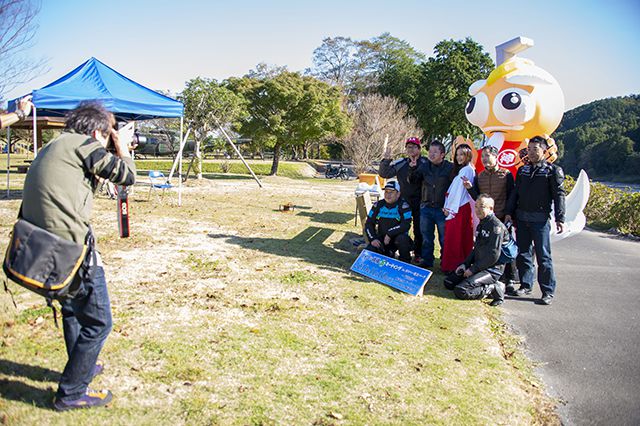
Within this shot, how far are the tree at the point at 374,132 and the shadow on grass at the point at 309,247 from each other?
1854 centimetres

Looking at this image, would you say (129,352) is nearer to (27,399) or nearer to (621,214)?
(27,399)

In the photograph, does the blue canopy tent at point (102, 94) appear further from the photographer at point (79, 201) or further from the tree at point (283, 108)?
the tree at point (283, 108)

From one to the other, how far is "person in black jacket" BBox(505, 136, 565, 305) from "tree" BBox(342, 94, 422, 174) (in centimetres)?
2086

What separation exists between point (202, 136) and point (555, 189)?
15.2 m

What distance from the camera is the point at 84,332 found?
8.80 ft

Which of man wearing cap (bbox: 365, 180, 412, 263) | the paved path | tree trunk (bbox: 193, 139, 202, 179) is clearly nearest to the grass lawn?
the paved path

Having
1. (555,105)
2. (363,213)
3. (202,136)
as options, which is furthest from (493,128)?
(202,136)

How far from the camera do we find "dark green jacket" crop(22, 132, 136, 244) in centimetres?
247

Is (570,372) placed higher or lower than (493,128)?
lower

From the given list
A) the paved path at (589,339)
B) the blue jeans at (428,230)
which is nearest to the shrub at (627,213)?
the paved path at (589,339)

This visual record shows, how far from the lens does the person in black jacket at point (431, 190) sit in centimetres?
652

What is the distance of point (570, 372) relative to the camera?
12.9 ft

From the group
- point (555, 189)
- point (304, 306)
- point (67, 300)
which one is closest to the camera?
point (67, 300)

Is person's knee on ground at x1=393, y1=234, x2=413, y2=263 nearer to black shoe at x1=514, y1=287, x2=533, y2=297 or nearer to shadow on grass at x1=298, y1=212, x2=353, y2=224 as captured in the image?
black shoe at x1=514, y1=287, x2=533, y2=297
